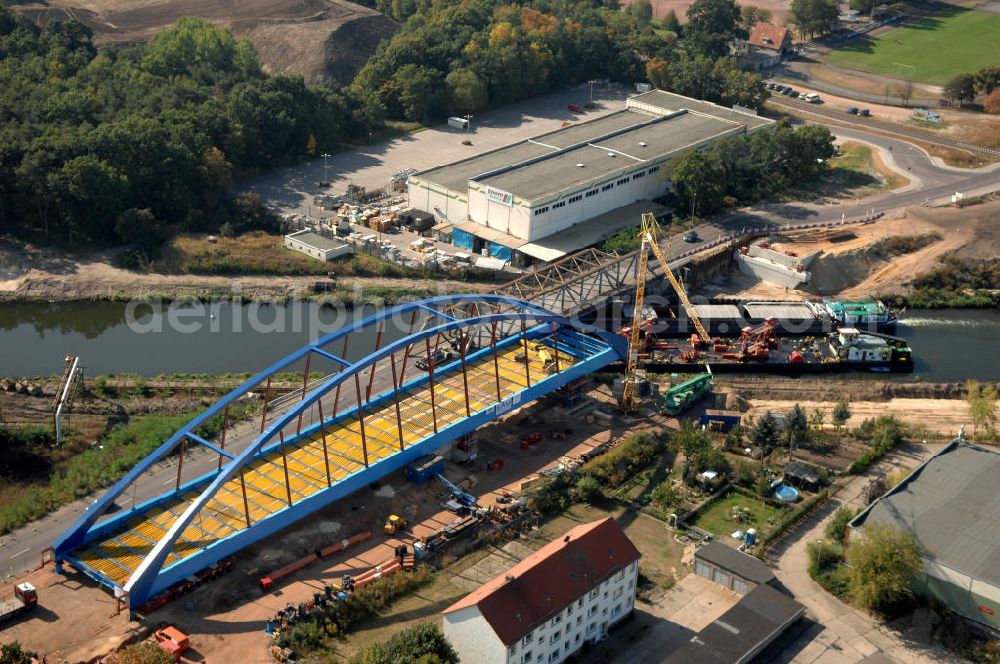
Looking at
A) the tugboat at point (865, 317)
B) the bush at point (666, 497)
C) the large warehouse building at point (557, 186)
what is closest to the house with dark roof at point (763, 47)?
the large warehouse building at point (557, 186)

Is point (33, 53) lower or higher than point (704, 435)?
higher

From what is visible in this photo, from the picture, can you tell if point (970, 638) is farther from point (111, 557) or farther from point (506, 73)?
point (506, 73)

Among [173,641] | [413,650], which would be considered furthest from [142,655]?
[413,650]

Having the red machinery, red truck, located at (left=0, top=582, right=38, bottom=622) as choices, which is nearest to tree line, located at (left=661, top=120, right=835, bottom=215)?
the red machinery

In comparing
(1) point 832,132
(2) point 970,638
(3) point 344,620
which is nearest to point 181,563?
(3) point 344,620

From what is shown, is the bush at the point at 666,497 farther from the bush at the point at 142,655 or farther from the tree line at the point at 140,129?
the tree line at the point at 140,129

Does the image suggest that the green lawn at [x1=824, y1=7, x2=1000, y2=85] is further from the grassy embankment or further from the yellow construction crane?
the grassy embankment

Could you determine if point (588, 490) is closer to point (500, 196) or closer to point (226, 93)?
point (500, 196)
